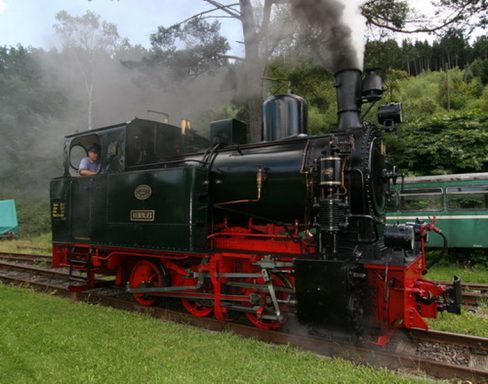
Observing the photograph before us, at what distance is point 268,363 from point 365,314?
1182mm

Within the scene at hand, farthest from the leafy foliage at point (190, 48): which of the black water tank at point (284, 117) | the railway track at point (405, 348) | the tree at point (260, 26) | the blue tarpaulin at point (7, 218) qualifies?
the blue tarpaulin at point (7, 218)

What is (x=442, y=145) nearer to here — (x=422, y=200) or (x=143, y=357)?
(x=422, y=200)

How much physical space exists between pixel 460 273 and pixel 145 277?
7107mm

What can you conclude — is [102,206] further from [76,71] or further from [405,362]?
[76,71]

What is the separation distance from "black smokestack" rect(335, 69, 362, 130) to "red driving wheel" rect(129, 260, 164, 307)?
3.22 metres

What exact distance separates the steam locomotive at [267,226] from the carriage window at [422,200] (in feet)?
19.8

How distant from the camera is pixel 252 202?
4.89 meters

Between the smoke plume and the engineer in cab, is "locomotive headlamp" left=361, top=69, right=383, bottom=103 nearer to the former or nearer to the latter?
→ the smoke plume

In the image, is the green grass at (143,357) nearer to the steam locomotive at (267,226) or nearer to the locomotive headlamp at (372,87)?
the steam locomotive at (267,226)

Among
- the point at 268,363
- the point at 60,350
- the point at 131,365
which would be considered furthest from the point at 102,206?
the point at 268,363

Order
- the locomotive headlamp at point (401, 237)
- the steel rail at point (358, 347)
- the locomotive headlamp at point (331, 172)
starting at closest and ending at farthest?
1. the steel rail at point (358, 347)
2. the locomotive headlamp at point (331, 172)
3. the locomotive headlamp at point (401, 237)

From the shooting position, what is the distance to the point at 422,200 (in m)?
10.5

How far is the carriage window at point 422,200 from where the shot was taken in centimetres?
1031

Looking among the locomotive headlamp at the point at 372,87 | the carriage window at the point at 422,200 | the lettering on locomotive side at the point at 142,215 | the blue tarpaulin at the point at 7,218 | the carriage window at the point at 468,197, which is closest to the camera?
the locomotive headlamp at the point at 372,87
